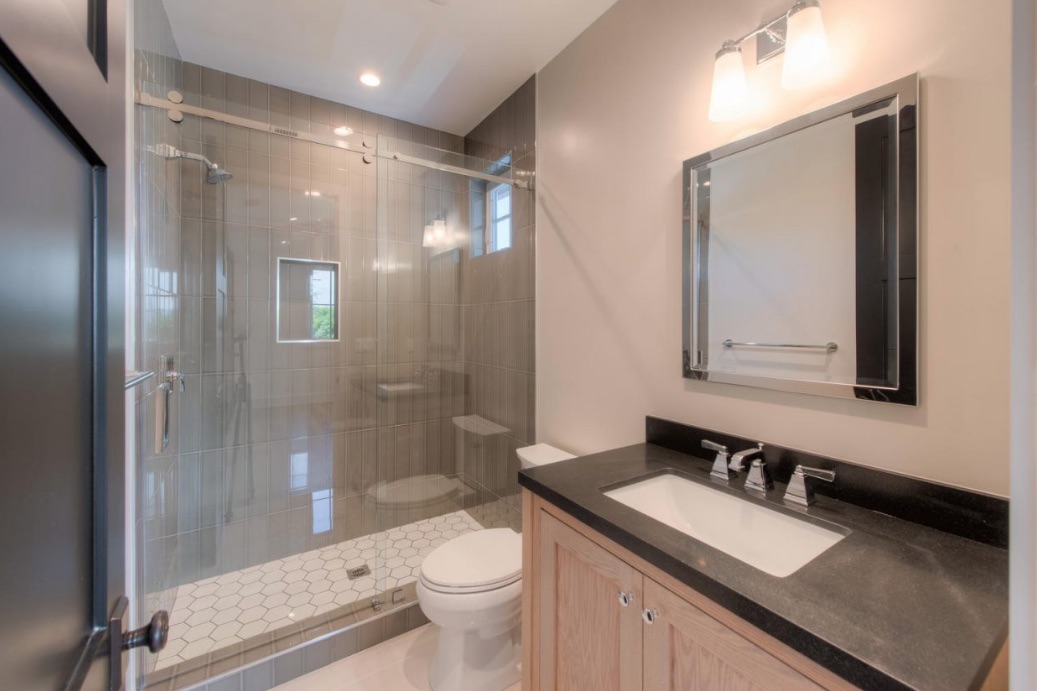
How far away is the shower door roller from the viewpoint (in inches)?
21.2

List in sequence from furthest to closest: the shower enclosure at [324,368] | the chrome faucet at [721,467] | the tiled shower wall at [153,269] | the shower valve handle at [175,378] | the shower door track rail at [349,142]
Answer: the shower enclosure at [324,368] → the shower door track rail at [349,142] → the shower valve handle at [175,378] → the tiled shower wall at [153,269] → the chrome faucet at [721,467]

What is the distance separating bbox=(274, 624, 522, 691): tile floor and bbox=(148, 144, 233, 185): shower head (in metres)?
2.10

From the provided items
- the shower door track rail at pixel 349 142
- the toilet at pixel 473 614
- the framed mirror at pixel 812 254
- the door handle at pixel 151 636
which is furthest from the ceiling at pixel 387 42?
the toilet at pixel 473 614

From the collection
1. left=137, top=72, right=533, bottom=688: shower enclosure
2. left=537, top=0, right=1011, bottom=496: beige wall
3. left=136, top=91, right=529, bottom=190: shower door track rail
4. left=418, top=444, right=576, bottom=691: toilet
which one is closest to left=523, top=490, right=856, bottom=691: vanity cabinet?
left=418, top=444, right=576, bottom=691: toilet

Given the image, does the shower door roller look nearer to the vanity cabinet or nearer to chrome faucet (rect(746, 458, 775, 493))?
the vanity cabinet

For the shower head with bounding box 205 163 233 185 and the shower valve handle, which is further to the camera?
the shower head with bounding box 205 163 233 185

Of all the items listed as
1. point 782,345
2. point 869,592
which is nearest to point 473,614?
point 869,592

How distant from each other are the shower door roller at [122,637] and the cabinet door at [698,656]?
812mm

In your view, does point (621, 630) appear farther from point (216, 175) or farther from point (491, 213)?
point (216, 175)

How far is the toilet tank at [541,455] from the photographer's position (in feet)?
6.36

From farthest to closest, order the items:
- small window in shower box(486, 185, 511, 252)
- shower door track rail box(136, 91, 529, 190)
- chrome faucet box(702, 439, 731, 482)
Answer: small window in shower box(486, 185, 511, 252)
shower door track rail box(136, 91, 529, 190)
chrome faucet box(702, 439, 731, 482)

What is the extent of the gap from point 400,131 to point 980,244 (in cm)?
267

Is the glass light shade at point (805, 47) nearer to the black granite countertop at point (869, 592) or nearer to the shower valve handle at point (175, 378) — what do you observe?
the black granite countertop at point (869, 592)

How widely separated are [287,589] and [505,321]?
1661 mm
